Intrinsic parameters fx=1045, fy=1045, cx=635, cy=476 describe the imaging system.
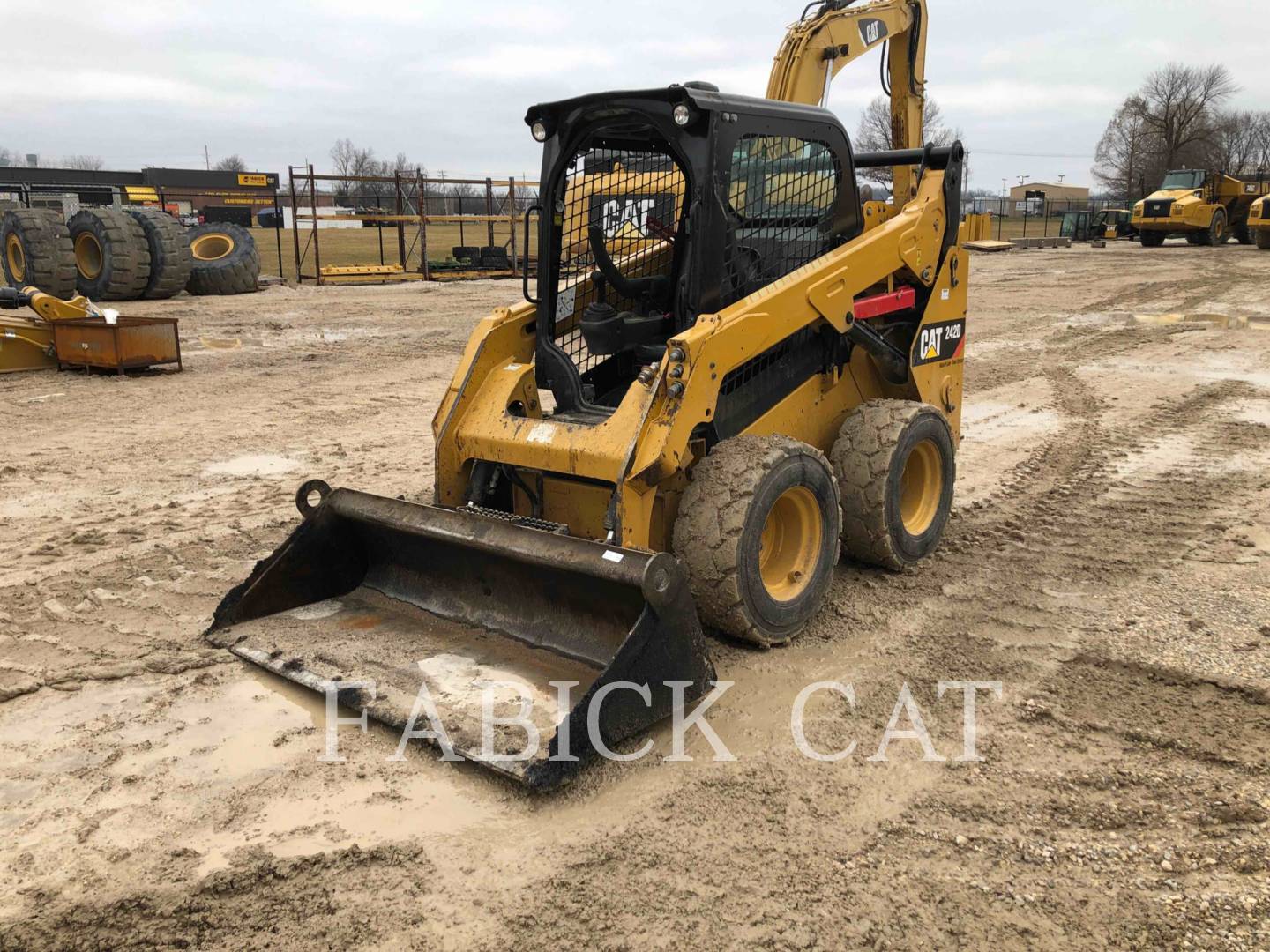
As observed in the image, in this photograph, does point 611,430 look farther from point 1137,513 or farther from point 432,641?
point 1137,513

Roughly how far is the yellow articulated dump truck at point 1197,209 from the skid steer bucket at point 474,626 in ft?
101

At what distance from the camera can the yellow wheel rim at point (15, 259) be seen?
16.2m

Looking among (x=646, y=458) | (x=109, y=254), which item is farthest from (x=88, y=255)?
(x=646, y=458)

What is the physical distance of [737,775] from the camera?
10.4 ft

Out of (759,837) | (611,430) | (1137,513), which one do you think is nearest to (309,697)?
(611,430)

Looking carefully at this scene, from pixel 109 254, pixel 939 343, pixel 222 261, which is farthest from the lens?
pixel 222 261

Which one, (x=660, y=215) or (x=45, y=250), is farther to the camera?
(x=45, y=250)

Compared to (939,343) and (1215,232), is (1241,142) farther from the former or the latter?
(939,343)

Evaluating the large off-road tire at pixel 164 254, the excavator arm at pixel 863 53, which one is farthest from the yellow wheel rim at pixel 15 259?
the excavator arm at pixel 863 53

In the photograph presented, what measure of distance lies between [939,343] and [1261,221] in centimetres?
2604

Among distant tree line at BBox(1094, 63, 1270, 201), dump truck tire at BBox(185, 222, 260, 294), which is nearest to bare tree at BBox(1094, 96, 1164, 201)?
distant tree line at BBox(1094, 63, 1270, 201)

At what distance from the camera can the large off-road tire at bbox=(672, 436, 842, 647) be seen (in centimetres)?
372

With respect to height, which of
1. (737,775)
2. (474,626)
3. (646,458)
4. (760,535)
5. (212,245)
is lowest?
(737,775)

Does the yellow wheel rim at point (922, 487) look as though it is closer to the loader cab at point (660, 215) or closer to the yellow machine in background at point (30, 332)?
the loader cab at point (660, 215)
